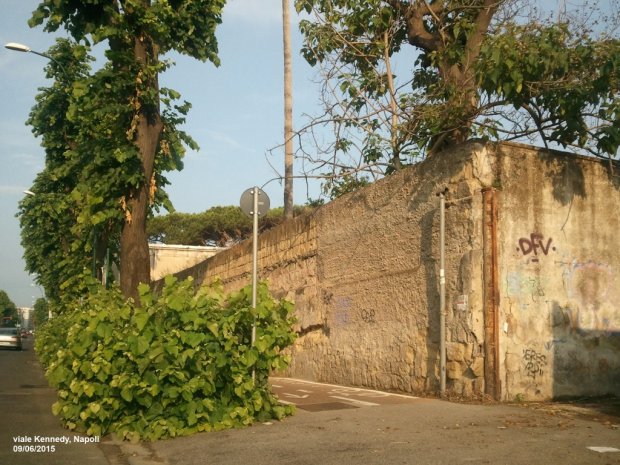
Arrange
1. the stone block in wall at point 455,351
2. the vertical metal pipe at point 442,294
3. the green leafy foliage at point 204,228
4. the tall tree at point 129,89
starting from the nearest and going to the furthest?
1. the stone block in wall at point 455,351
2. the vertical metal pipe at point 442,294
3. the tall tree at point 129,89
4. the green leafy foliage at point 204,228

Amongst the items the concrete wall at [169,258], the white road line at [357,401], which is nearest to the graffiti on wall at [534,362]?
the white road line at [357,401]

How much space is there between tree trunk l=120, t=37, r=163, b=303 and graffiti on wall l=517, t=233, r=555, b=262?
6.21 m

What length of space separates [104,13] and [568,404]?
9.75 metres

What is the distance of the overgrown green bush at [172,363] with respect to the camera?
7.63 m

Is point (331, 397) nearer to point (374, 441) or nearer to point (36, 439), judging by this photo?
point (374, 441)

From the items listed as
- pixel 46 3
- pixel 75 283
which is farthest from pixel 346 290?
pixel 75 283

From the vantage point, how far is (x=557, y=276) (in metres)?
9.95

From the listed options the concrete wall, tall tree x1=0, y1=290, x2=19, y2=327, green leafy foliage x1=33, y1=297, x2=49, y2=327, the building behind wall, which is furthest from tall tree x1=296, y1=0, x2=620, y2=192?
tall tree x1=0, y1=290, x2=19, y2=327

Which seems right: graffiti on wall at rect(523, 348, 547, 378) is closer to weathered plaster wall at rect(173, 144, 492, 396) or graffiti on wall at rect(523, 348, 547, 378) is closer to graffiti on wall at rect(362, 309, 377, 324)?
weathered plaster wall at rect(173, 144, 492, 396)

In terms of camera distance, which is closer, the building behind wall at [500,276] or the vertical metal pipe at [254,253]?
the vertical metal pipe at [254,253]

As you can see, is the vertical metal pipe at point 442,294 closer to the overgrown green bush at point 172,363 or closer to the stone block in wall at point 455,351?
the stone block in wall at point 455,351

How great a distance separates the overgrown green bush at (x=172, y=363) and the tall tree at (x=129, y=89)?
394 centimetres

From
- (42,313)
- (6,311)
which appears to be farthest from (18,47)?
(6,311)

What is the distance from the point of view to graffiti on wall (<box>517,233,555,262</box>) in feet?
31.9
